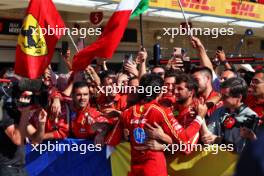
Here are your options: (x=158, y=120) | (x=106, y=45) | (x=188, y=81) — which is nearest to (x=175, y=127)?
(x=158, y=120)

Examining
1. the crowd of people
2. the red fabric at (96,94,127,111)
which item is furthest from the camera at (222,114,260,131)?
the red fabric at (96,94,127,111)

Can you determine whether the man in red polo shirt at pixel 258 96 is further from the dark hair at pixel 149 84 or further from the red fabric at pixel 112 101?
the red fabric at pixel 112 101

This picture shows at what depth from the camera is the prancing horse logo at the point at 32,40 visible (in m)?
5.88

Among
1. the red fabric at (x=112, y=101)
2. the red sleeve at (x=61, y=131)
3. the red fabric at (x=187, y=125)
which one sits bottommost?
the red fabric at (x=112, y=101)

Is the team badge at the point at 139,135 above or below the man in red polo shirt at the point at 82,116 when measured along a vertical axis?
above

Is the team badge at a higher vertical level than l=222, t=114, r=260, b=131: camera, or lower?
lower

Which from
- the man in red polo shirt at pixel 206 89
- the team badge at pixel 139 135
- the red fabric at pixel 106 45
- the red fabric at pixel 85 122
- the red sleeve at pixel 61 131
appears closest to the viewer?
the team badge at pixel 139 135

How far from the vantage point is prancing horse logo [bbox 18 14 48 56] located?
588 cm

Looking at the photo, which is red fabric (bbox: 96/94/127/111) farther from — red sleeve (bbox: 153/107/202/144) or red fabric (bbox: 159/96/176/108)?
red sleeve (bbox: 153/107/202/144)

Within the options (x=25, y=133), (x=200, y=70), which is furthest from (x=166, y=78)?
(x=25, y=133)

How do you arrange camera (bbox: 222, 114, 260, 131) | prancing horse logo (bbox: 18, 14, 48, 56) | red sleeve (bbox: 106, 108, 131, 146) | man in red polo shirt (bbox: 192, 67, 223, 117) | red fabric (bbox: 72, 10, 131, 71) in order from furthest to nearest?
prancing horse logo (bbox: 18, 14, 48, 56)
red fabric (bbox: 72, 10, 131, 71)
man in red polo shirt (bbox: 192, 67, 223, 117)
red sleeve (bbox: 106, 108, 131, 146)
camera (bbox: 222, 114, 260, 131)

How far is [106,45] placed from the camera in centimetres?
557

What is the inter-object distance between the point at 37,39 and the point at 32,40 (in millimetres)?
61

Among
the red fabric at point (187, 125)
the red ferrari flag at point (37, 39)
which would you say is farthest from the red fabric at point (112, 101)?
the red fabric at point (187, 125)
